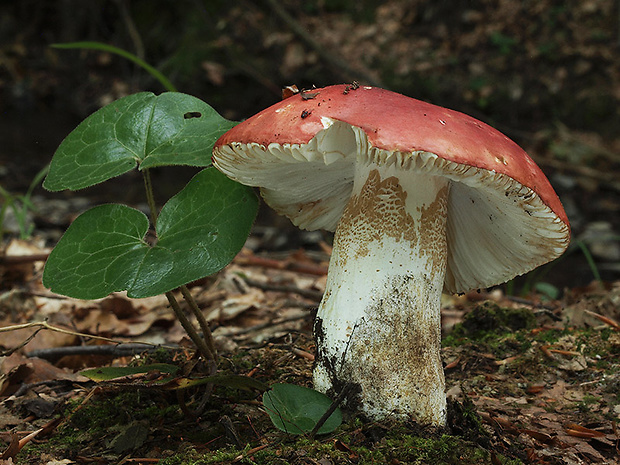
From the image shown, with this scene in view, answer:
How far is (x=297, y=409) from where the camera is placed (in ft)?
5.59

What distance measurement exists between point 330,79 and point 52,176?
7227 millimetres

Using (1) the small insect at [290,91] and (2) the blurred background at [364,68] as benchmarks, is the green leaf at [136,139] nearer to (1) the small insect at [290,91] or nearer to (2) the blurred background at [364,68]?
(1) the small insect at [290,91]

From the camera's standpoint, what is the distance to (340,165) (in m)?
2.10

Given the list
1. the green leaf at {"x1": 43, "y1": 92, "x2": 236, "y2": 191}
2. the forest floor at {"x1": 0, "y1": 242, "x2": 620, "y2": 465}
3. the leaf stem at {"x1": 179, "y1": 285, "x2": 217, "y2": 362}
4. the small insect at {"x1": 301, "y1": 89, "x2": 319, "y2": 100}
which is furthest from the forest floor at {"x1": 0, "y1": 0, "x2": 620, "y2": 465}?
the small insect at {"x1": 301, "y1": 89, "x2": 319, "y2": 100}

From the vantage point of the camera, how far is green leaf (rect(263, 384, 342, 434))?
165cm

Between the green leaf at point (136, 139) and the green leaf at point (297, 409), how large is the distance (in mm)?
849

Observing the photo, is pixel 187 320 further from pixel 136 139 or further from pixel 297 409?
pixel 136 139

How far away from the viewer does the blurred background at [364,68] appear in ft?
28.0

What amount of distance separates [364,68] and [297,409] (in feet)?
25.8

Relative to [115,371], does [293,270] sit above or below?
above

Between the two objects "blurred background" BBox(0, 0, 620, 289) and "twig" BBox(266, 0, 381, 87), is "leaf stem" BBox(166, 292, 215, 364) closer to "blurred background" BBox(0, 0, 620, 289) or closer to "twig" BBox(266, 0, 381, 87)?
"blurred background" BBox(0, 0, 620, 289)

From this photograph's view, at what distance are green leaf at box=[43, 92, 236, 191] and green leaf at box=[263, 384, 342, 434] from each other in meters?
0.85

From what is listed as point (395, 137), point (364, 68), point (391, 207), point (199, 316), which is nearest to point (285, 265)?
point (199, 316)

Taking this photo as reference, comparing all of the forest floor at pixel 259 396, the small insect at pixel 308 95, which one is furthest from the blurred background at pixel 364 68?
the small insect at pixel 308 95
